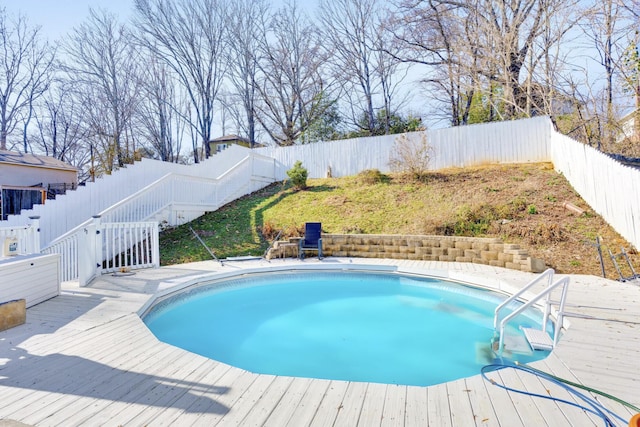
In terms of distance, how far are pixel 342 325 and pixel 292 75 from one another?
18587mm

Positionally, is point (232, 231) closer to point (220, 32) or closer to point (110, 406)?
point (110, 406)

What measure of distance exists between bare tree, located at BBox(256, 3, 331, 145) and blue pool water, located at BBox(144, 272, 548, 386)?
15645 mm

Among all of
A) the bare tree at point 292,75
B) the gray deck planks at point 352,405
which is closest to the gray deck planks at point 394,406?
the gray deck planks at point 352,405

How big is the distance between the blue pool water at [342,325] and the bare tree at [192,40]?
14.0 meters

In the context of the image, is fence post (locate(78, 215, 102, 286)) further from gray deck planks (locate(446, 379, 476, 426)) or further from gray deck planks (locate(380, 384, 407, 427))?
gray deck planks (locate(446, 379, 476, 426))

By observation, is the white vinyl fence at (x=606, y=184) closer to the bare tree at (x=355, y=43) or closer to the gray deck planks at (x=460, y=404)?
the gray deck planks at (x=460, y=404)

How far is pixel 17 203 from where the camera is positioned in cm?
1243

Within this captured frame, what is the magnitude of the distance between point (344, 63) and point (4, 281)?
754 inches

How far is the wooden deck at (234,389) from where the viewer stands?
1974mm

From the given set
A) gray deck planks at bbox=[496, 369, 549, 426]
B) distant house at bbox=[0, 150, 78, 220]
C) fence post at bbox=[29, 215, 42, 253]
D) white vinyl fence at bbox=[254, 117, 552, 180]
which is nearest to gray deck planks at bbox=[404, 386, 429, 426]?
gray deck planks at bbox=[496, 369, 549, 426]

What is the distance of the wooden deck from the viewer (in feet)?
6.48

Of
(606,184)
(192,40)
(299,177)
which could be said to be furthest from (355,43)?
(606,184)

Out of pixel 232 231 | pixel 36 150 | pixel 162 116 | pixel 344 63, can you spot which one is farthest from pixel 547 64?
pixel 36 150

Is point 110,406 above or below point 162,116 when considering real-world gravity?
below
